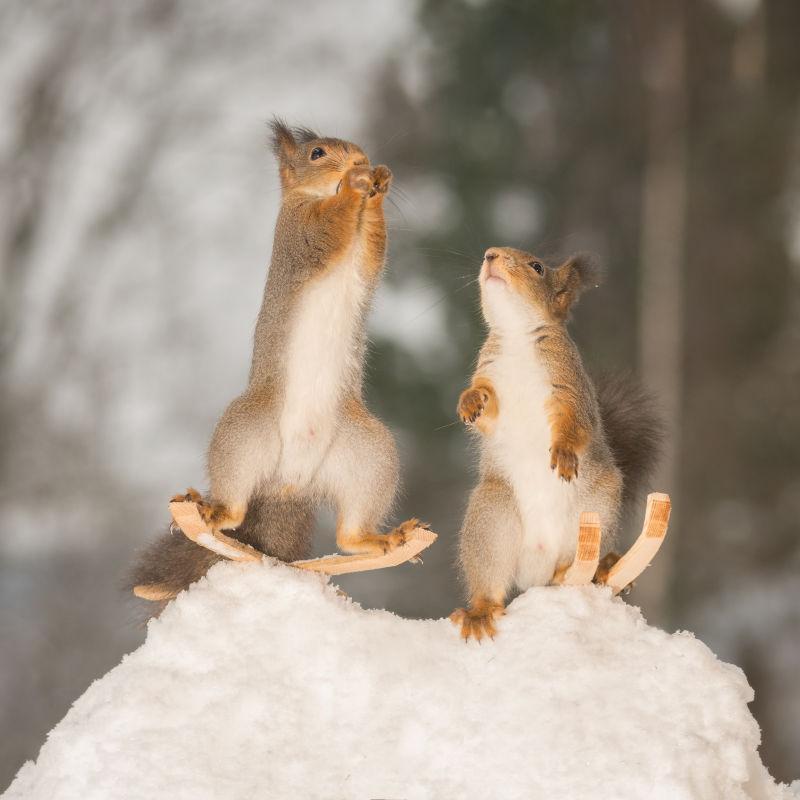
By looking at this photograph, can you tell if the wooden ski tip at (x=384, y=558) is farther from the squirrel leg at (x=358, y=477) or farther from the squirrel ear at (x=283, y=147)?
the squirrel ear at (x=283, y=147)

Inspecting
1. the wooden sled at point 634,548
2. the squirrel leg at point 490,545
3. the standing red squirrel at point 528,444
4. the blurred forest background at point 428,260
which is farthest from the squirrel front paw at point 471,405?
the blurred forest background at point 428,260

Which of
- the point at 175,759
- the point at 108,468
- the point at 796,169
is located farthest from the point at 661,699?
the point at 796,169

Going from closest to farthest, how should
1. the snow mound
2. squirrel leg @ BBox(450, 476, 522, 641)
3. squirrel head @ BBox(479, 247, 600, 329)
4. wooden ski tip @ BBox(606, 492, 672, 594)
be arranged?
the snow mound < wooden ski tip @ BBox(606, 492, 672, 594) < squirrel leg @ BBox(450, 476, 522, 641) < squirrel head @ BBox(479, 247, 600, 329)

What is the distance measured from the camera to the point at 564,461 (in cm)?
153

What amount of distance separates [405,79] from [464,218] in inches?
25.1

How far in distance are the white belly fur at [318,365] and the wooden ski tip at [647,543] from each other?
0.45 meters

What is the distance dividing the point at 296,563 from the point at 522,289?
0.53m

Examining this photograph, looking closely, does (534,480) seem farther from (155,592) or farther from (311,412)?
(155,592)

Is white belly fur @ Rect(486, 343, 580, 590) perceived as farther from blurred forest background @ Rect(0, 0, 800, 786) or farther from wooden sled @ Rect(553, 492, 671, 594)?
blurred forest background @ Rect(0, 0, 800, 786)

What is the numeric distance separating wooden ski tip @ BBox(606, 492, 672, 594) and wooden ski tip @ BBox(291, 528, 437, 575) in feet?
0.86

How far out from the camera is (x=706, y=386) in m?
4.62

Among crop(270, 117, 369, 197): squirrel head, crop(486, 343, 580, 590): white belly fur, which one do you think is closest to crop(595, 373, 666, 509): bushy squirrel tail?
crop(486, 343, 580, 590): white belly fur

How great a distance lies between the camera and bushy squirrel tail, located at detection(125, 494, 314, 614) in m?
1.68

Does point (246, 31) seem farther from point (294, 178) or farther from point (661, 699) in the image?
point (661, 699)
